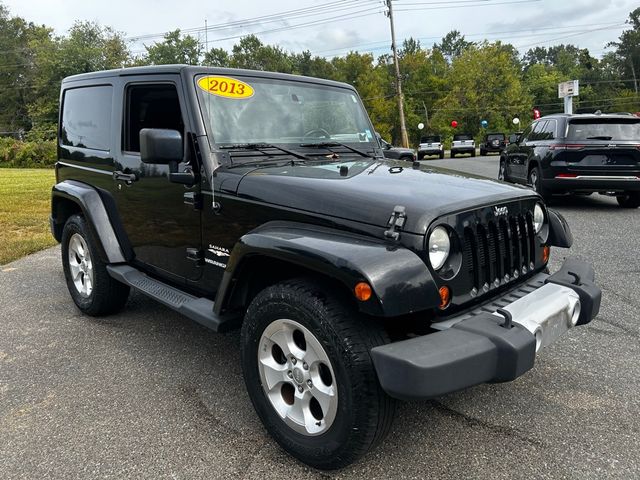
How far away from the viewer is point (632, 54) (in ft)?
286

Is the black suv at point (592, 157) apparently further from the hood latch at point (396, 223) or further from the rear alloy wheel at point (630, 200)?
the hood latch at point (396, 223)

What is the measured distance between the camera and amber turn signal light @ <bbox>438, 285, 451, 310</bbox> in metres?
2.24

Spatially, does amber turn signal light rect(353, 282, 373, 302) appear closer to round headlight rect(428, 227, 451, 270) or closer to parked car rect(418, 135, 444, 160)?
round headlight rect(428, 227, 451, 270)

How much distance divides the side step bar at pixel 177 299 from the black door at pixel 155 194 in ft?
0.29

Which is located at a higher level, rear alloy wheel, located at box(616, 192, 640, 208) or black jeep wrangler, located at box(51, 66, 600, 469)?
black jeep wrangler, located at box(51, 66, 600, 469)

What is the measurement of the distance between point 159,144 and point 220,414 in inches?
58.9

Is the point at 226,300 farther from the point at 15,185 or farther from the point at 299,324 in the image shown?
the point at 15,185

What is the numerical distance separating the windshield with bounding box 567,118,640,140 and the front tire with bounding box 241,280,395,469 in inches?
324

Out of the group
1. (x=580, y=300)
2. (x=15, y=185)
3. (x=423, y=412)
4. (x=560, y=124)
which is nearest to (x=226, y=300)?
(x=423, y=412)

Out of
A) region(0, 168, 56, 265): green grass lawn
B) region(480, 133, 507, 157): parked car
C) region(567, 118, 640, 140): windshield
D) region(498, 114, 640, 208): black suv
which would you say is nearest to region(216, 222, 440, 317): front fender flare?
region(0, 168, 56, 265): green grass lawn

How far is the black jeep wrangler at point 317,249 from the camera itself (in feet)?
6.68

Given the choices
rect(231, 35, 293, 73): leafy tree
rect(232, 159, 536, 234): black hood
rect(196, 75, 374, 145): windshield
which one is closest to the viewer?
rect(232, 159, 536, 234): black hood

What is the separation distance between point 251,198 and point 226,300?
0.55m

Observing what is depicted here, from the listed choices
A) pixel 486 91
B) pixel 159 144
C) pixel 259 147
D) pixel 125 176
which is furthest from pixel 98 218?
pixel 486 91
